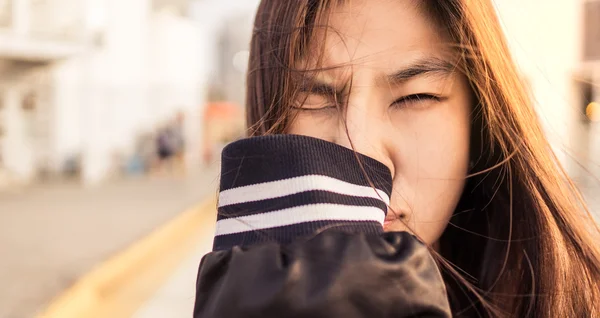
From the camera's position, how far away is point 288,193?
2.12 feet

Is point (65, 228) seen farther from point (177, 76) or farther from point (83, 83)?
point (177, 76)

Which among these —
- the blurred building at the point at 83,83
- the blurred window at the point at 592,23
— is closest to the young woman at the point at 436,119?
the blurred window at the point at 592,23

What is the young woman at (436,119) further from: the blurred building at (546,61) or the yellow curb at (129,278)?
the yellow curb at (129,278)

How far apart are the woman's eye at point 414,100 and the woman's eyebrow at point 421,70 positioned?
0.03 m

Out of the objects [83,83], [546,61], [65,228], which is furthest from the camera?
[83,83]

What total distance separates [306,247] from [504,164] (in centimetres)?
51

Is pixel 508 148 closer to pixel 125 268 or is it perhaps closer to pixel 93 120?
pixel 125 268

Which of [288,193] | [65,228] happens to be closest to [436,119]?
[288,193]

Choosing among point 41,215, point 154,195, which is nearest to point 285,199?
point 41,215

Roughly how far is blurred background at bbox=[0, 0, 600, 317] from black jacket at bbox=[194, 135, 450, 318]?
20.9 inches

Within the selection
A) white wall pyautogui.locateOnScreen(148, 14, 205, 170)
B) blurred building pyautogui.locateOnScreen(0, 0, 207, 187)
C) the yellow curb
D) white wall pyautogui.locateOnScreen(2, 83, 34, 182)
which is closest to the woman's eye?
the yellow curb

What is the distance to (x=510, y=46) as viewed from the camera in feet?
3.23

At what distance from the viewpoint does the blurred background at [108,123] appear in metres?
3.88

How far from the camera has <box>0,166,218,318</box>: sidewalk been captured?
4180mm
